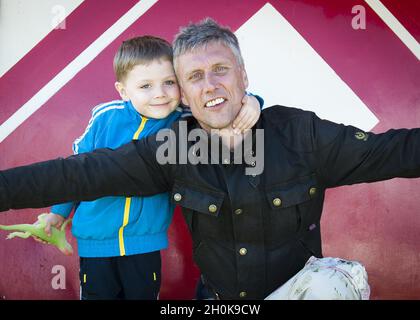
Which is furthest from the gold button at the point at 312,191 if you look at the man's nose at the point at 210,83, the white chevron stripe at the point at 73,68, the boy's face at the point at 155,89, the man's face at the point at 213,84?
the white chevron stripe at the point at 73,68

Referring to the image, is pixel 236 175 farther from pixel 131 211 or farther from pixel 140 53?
pixel 140 53

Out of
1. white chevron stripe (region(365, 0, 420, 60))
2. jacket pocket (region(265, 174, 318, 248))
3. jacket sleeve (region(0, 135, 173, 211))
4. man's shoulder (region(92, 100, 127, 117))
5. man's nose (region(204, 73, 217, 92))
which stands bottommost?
jacket pocket (region(265, 174, 318, 248))

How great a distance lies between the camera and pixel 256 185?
5.37ft

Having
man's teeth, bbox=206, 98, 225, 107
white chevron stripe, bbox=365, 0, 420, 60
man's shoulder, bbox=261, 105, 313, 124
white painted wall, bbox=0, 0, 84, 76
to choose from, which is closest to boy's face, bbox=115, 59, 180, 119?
man's teeth, bbox=206, 98, 225, 107

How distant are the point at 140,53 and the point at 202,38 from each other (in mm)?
262

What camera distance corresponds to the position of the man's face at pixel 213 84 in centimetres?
166

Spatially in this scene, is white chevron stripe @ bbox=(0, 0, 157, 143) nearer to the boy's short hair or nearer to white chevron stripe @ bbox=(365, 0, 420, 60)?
the boy's short hair

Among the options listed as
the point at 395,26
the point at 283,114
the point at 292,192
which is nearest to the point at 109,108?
the point at 283,114

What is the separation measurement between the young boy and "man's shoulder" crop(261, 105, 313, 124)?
0.32 m

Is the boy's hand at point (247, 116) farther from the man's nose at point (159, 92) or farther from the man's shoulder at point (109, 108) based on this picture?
the man's shoulder at point (109, 108)

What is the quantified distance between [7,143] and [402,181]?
162cm

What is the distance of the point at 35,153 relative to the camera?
2.23m

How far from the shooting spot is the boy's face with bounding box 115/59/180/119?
1.83m
